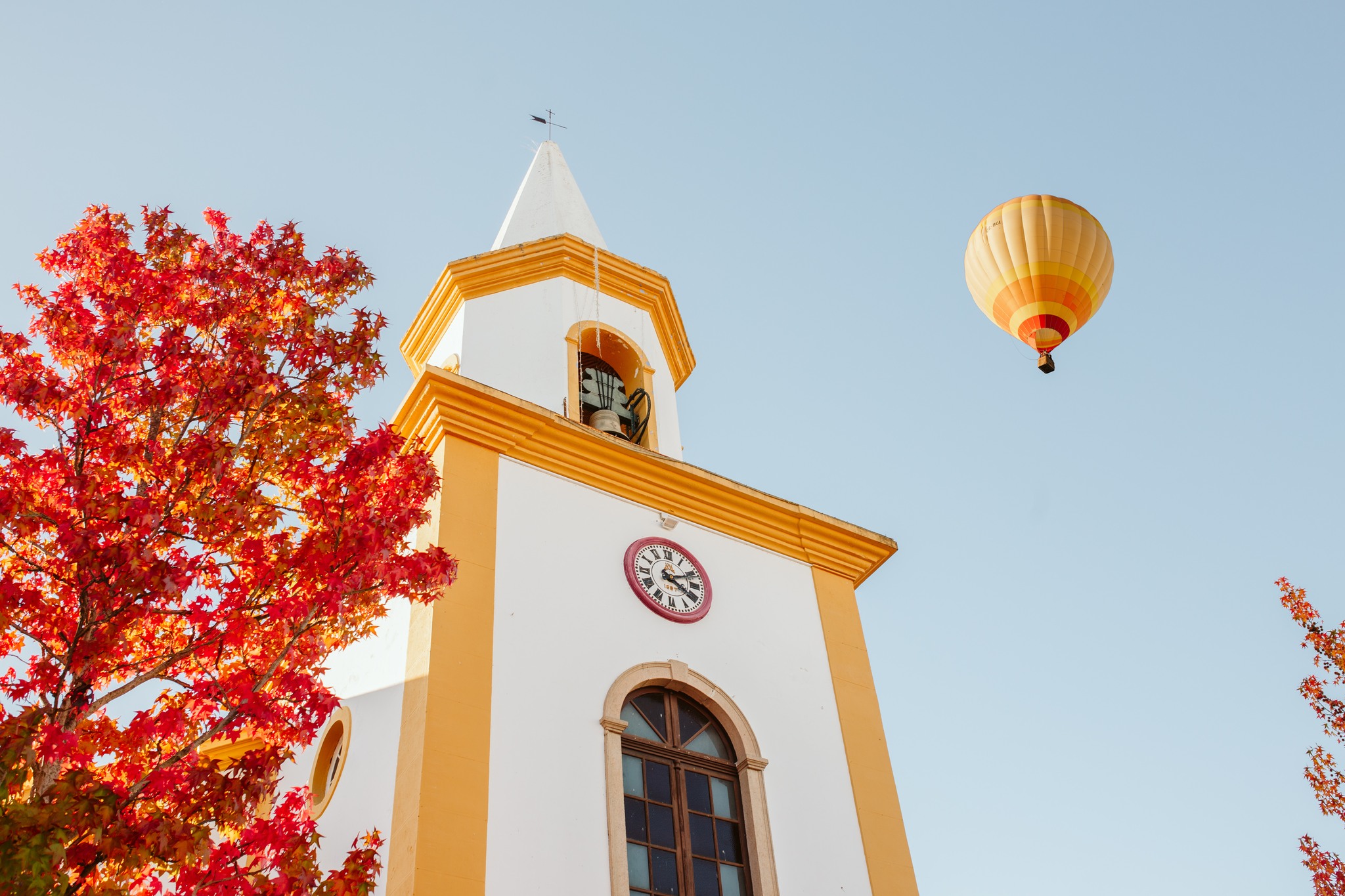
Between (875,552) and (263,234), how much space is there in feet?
25.3

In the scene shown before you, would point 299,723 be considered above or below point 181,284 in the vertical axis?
below

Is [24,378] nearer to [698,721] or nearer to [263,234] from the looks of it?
[263,234]

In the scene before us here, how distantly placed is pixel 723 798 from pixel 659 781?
2.07 feet

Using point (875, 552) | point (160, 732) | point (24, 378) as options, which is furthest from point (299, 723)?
point (875, 552)

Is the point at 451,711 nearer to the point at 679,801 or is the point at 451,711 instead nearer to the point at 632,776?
the point at 632,776

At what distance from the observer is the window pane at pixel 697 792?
1032 centimetres

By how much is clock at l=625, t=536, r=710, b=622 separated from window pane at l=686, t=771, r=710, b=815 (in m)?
1.54

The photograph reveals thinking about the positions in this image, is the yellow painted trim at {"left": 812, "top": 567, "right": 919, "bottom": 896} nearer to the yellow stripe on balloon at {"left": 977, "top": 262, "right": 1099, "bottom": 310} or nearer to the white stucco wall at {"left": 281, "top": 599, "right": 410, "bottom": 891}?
the white stucco wall at {"left": 281, "top": 599, "right": 410, "bottom": 891}

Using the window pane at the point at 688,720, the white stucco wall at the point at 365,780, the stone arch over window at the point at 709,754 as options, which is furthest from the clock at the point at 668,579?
the white stucco wall at the point at 365,780

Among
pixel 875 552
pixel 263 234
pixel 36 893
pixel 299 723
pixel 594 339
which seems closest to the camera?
pixel 36 893

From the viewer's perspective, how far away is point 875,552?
13766 millimetres

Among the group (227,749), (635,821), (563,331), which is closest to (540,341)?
(563,331)

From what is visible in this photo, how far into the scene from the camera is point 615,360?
15188 millimetres

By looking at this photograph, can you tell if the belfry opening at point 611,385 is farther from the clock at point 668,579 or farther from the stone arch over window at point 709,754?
the stone arch over window at point 709,754
